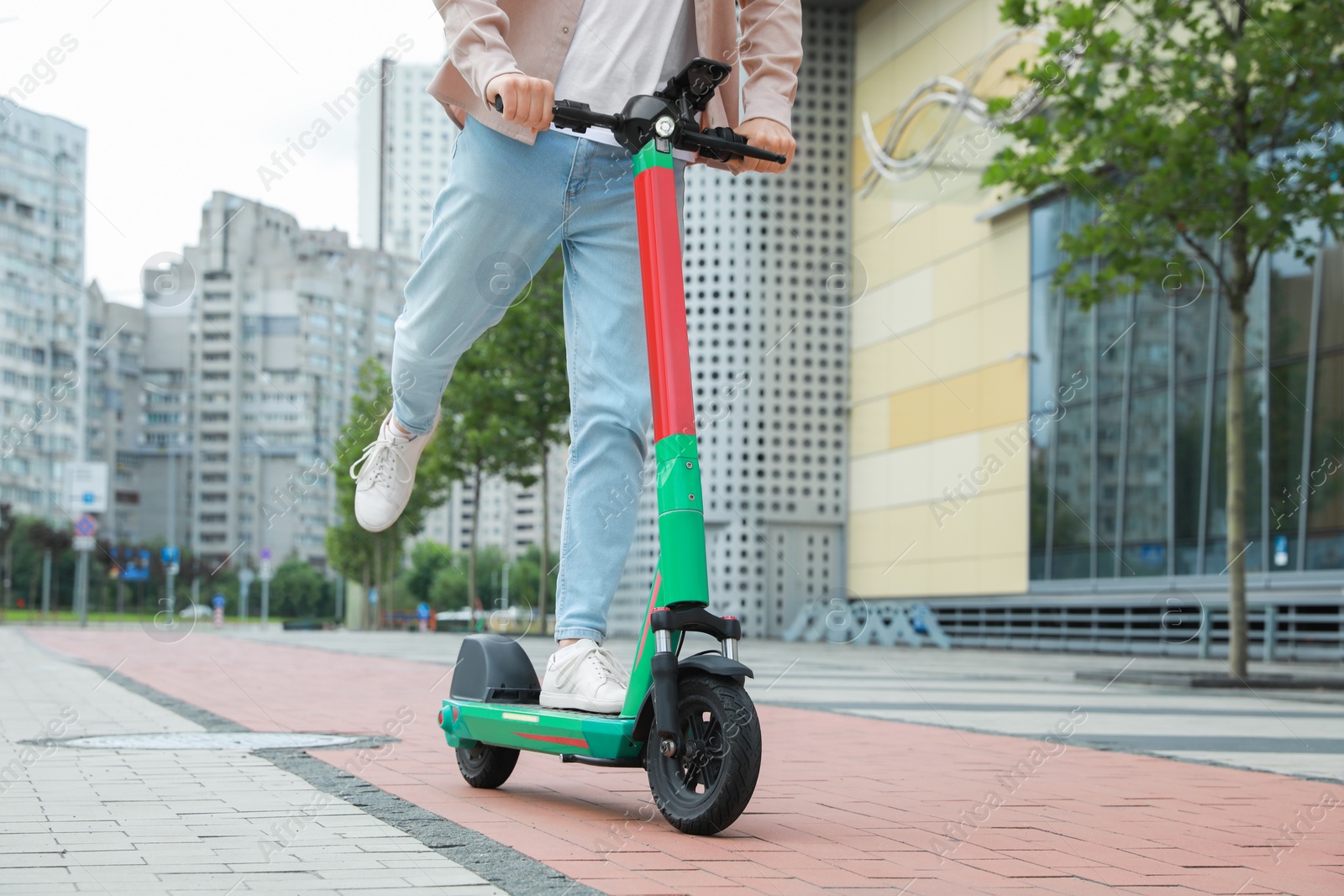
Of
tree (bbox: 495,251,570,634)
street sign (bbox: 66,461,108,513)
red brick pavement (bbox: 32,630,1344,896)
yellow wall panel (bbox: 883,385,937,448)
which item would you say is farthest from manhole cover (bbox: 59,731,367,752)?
street sign (bbox: 66,461,108,513)

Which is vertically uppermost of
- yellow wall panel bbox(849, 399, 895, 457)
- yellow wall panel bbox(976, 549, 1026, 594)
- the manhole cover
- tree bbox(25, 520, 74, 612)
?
yellow wall panel bbox(849, 399, 895, 457)

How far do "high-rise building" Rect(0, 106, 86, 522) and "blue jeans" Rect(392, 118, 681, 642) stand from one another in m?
82.1

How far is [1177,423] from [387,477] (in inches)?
730

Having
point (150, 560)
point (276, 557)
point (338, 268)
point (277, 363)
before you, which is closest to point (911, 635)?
point (338, 268)

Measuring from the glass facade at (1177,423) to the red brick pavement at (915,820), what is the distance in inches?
416

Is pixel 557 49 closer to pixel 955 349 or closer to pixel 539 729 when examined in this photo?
pixel 539 729

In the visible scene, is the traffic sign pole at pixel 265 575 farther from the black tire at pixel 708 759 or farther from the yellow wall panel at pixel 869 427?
the black tire at pixel 708 759

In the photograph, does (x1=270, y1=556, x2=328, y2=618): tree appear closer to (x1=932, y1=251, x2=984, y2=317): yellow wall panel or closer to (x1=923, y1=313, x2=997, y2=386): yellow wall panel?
(x1=923, y1=313, x2=997, y2=386): yellow wall panel

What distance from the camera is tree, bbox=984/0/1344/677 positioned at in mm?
10984

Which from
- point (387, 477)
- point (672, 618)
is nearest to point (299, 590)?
point (387, 477)

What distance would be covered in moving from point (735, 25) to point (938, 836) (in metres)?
Result: 1.98

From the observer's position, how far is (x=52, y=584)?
76.4m

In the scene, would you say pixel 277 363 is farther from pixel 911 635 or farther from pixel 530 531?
pixel 911 635

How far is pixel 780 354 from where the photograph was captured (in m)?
29.7
